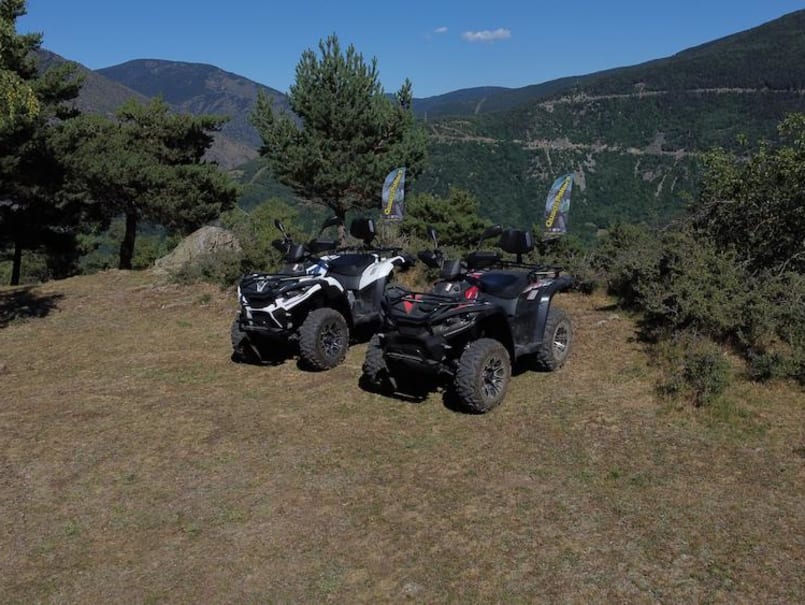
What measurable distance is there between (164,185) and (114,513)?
22759 mm

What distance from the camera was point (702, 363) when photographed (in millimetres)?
Result: 6828

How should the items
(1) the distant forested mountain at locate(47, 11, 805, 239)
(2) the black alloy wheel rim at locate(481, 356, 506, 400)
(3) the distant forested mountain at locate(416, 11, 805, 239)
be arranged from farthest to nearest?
(3) the distant forested mountain at locate(416, 11, 805, 239), (1) the distant forested mountain at locate(47, 11, 805, 239), (2) the black alloy wheel rim at locate(481, 356, 506, 400)

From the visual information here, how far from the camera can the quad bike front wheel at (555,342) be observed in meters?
7.70

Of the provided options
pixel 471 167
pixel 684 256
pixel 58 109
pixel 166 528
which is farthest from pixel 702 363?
pixel 471 167

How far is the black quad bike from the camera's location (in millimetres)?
6414

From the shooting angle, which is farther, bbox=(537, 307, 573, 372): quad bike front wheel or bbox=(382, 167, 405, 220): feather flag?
bbox=(382, 167, 405, 220): feather flag

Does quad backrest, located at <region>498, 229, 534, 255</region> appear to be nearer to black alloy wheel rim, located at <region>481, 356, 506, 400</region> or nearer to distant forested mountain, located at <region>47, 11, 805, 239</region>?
black alloy wheel rim, located at <region>481, 356, 506, 400</region>

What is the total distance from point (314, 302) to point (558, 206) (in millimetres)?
4059

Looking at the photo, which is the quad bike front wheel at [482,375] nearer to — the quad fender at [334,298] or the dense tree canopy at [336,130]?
the quad fender at [334,298]

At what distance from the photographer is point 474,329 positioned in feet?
22.1

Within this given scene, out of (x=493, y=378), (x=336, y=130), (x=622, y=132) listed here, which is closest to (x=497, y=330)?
(x=493, y=378)

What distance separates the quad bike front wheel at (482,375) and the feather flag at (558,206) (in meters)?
3.40

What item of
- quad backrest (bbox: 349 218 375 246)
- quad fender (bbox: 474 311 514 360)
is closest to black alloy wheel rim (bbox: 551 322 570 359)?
quad fender (bbox: 474 311 514 360)

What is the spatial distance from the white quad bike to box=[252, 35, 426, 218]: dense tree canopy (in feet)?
46.3
